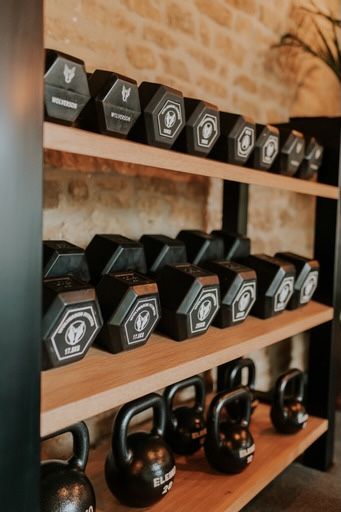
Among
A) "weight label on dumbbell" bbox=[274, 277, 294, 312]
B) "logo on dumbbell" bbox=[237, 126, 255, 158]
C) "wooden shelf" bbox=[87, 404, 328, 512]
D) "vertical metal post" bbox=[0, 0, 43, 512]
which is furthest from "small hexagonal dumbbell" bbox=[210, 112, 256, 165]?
"wooden shelf" bbox=[87, 404, 328, 512]

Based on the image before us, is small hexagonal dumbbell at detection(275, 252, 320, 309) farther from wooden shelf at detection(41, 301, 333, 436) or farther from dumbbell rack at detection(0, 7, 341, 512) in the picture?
wooden shelf at detection(41, 301, 333, 436)

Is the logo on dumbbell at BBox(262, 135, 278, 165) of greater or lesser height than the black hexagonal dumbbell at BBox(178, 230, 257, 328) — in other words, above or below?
above

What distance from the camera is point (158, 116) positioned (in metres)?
1.40

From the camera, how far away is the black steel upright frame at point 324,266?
Answer: 7.64 feet

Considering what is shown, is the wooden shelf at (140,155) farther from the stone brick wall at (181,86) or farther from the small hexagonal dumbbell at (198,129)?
the stone brick wall at (181,86)

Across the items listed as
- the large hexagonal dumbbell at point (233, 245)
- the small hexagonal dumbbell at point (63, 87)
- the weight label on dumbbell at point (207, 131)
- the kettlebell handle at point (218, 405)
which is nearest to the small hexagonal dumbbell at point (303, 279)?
the large hexagonal dumbbell at point (233, 245)

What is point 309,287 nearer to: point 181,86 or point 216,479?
point 216,479

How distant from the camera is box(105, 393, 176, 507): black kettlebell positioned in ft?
4.88

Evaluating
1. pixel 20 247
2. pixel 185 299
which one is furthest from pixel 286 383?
pixel 20 247

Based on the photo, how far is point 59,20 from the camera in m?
1.73

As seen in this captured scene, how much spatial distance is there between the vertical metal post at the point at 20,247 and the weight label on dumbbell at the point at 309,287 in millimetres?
1421

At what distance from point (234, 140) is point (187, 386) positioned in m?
0.86

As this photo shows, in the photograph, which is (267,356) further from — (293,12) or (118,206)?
(293,12)

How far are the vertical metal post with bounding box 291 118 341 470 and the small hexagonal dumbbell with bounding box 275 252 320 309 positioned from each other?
10cm
